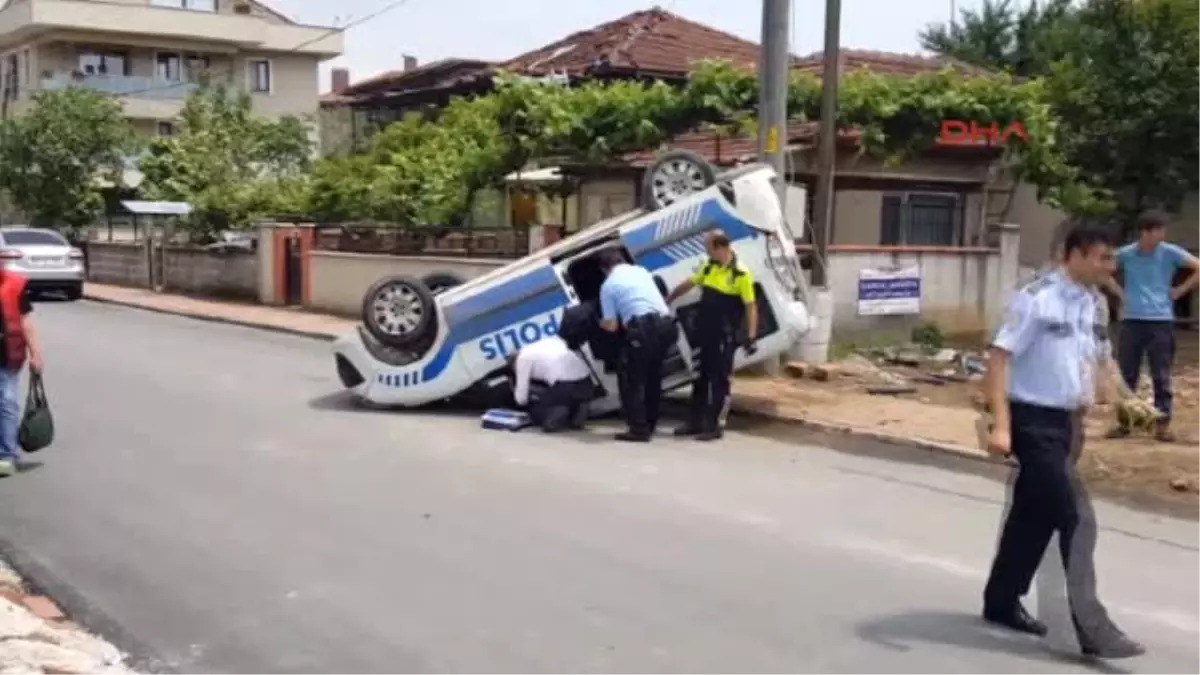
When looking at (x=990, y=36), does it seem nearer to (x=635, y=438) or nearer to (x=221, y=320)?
(x=221, y=320)

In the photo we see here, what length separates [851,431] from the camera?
41.7ft

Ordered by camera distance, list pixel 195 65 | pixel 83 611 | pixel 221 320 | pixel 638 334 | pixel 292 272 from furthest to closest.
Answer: pixel 195 65
pixel 292 272
pixel 221 320
pixel 638 334
pixel 83 611

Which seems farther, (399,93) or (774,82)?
(399,93)

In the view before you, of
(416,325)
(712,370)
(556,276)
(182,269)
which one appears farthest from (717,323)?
(182,269)

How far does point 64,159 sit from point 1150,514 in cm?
3553

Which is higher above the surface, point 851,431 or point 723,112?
point 723,112

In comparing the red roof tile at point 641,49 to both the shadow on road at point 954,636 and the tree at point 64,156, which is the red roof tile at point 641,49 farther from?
the shadow on road at point 954,636

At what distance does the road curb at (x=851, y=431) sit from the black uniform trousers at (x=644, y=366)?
1.43 m

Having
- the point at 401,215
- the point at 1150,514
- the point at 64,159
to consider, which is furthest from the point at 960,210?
the point at 64,159

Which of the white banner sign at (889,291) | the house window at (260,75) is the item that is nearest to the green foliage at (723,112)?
the white banner sign at (889,291)

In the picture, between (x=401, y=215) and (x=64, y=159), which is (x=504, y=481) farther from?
(x=64, y=159)

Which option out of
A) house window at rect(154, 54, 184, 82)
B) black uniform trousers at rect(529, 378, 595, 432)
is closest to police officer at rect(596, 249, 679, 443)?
black uniform trousers at rect(529, 378, 595, 432)

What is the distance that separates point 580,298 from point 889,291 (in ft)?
21.2

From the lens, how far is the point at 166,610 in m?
7.33
